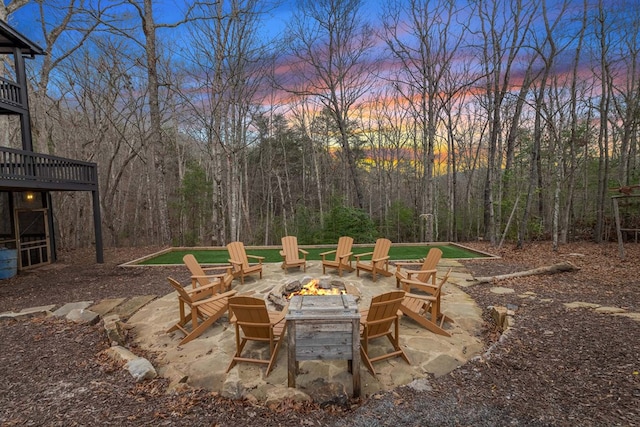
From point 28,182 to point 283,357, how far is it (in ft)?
24.6

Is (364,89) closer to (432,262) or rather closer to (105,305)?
(432,262)

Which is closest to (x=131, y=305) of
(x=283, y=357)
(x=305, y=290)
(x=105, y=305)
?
(x=105, y=305)

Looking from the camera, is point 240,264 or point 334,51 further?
point 334,51

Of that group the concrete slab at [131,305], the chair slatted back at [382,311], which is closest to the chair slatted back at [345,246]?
the chair slatted back at [382,311]

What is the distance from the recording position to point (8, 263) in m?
7.50

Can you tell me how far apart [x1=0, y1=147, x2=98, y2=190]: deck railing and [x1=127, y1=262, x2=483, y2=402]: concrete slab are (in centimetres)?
467

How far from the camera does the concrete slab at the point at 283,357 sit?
302 centimetres

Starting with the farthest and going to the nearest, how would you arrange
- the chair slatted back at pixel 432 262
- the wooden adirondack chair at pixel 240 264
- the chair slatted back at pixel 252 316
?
the wooden adirondack chair at pixel 240 264, the chair slatted back at pixel 432 262, the chair slatted back at pixel 252 316

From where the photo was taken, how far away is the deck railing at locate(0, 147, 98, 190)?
6.65 m

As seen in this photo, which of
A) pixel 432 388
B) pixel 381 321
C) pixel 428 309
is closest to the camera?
pixel 432 388

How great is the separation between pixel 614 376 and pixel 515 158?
1407cm

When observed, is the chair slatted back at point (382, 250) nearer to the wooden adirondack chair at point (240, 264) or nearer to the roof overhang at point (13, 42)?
the wooden adirondack chair at point (240, 264)

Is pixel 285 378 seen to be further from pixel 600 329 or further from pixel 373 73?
pixel 373 73

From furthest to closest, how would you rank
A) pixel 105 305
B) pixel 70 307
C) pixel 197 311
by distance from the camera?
pixel 105 305 < pixel 70 307 < pixel 197 311
